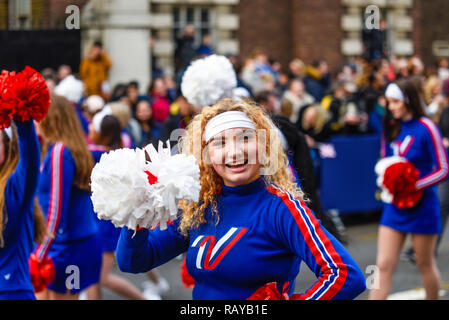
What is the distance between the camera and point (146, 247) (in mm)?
2686

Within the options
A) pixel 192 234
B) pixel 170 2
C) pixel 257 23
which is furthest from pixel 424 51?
pixel 192 234

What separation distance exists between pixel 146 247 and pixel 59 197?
74.2 inches

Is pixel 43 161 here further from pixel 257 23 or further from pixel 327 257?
pixel 257 23

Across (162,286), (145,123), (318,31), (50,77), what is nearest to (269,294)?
(162,286)

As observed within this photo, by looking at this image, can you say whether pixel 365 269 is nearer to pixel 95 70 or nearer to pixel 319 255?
pixel 319 255

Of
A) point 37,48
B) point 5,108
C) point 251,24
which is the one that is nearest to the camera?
point 5,108

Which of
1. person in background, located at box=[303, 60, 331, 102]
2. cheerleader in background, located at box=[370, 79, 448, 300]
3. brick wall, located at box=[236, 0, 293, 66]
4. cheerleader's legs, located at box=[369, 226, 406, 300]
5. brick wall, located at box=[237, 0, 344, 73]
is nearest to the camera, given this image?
cheerleader's legs, located at box=[369, 226, 406, 300]

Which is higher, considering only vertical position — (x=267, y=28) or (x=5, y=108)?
(x=267, y=28)

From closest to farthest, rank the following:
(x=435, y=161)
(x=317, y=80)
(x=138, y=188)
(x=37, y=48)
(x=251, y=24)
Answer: (x=138, y=188) → (x=435, y=161) → (x=37, y=48) → (x=317, y=80) → (x=251, y=24)

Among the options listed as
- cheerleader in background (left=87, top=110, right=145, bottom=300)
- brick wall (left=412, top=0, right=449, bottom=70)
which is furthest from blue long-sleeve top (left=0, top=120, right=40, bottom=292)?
brick wall (left=412, top=0, right=449, bottom=70)

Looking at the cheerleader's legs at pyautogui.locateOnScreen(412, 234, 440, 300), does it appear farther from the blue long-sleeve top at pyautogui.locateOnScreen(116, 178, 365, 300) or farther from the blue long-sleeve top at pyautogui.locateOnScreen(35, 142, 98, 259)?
the blue long-sleeve top at pyautogui.locateOnScreen(116, 178, 365, 300)

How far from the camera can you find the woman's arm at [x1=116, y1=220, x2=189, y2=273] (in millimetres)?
2588

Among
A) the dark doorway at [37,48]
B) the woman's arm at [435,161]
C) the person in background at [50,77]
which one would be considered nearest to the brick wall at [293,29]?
the person in background at [50,77]

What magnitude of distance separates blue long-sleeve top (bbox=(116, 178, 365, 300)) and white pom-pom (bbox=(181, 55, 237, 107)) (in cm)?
227
